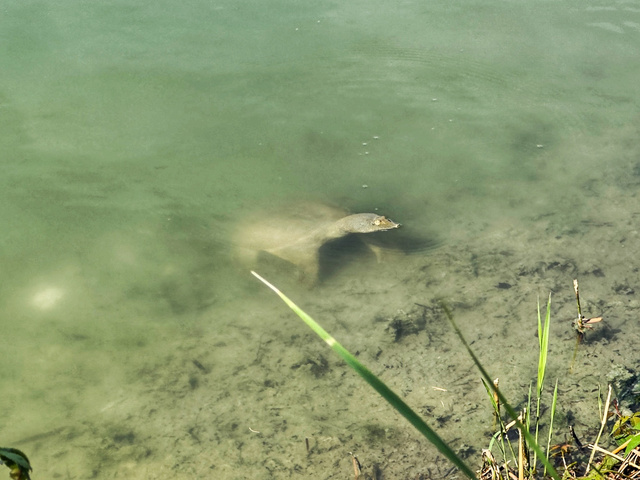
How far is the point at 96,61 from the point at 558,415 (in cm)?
510

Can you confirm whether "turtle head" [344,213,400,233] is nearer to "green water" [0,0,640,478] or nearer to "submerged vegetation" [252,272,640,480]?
"green water" [0,0,640,478]

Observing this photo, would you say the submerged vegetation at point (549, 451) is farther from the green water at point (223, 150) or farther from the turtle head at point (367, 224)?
the turtle head at point (367, 224)

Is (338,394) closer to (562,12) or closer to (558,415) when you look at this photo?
(558,415)

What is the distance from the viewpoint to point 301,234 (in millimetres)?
4340

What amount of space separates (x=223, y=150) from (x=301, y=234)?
1239mm

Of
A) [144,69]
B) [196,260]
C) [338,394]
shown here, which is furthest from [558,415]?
[144,69]

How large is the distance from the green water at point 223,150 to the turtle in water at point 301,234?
0.16m

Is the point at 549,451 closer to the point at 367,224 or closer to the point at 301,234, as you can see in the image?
the point at 367,224

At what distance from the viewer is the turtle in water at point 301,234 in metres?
4.20

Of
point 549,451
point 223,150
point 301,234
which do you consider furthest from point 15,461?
point 223,150

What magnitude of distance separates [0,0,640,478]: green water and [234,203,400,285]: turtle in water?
160 mm

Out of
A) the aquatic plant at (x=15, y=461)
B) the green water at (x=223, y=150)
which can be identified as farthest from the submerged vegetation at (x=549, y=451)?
the green water at (x=223, y=150)

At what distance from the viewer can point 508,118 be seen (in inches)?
214

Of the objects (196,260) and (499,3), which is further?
(499,3)
